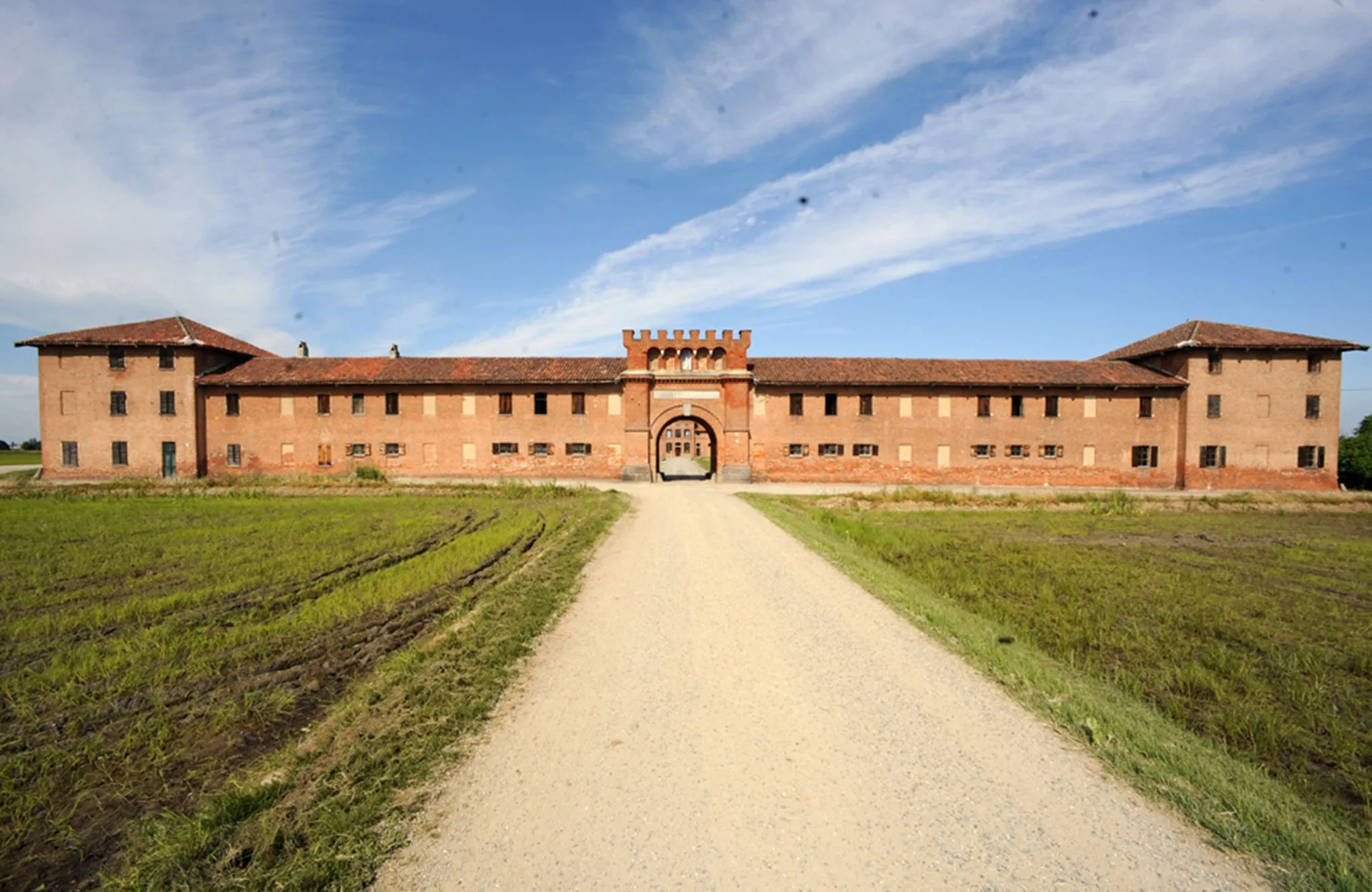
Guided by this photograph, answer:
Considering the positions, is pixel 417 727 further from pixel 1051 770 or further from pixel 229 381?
pixel 229 381

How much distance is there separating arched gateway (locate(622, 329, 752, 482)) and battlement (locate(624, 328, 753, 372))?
36mm

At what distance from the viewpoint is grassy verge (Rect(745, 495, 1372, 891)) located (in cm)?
396

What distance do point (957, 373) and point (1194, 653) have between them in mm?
29486

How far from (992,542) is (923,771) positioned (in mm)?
13042

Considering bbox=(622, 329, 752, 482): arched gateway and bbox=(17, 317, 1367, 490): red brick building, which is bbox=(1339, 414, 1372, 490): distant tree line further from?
bbox=(622, 329, 752, 482): arched gateway

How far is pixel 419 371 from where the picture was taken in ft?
116

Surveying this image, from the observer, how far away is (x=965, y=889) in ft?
10.1

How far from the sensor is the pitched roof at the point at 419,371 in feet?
113

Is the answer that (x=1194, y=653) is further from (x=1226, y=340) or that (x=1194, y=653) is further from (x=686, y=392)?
(x=1226, y=340)

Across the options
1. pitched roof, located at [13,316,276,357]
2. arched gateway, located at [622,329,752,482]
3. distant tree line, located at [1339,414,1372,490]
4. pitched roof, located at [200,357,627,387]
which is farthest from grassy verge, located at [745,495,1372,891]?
pitched roof, located at [13,316,276,357]

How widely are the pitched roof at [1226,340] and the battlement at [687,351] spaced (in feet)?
75.5

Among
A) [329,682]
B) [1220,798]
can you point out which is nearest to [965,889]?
[1220,798]

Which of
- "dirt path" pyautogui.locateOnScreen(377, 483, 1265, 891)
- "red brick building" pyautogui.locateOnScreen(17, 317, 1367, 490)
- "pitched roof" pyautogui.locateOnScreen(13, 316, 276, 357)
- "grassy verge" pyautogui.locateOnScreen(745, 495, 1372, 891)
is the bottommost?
"grassy verge" pyautogui.locateOnScreen(745, 495, 1372, 891)

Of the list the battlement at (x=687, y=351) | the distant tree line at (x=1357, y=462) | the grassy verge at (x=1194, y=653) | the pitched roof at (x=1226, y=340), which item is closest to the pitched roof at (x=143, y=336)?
the battlement at (x=687, y=351)
